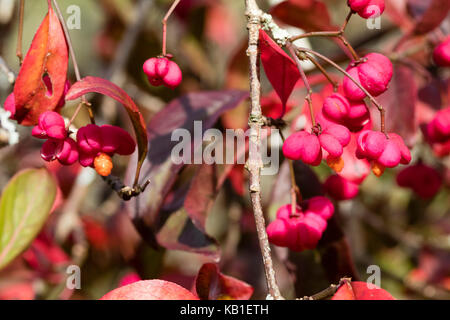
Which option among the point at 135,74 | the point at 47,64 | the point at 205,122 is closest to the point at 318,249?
the point at 205,122

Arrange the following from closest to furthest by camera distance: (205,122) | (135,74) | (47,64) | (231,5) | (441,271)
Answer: (47,64) < (205,122) < (135,74) < (441,271) < (231,5)

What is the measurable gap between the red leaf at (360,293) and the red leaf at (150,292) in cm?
16

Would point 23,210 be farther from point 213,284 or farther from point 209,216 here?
point 209,216

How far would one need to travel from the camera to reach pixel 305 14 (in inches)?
36.0

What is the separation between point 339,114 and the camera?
67 centimetres

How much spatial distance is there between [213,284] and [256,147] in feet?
0.67

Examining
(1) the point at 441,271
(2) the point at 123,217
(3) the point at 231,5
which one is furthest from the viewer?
(3) the point at 231,5

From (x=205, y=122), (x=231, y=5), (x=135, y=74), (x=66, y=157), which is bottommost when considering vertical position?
(x=66, y=157)

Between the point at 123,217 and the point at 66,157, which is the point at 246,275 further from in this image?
the point at 66,157

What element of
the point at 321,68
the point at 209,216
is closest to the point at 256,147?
the point at 321,68

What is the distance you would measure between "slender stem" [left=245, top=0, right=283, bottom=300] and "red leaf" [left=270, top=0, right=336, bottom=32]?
0.84 feet

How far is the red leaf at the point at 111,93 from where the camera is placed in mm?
584

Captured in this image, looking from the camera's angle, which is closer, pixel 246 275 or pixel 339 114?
pixel 339 114

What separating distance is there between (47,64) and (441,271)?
1.35 metres
